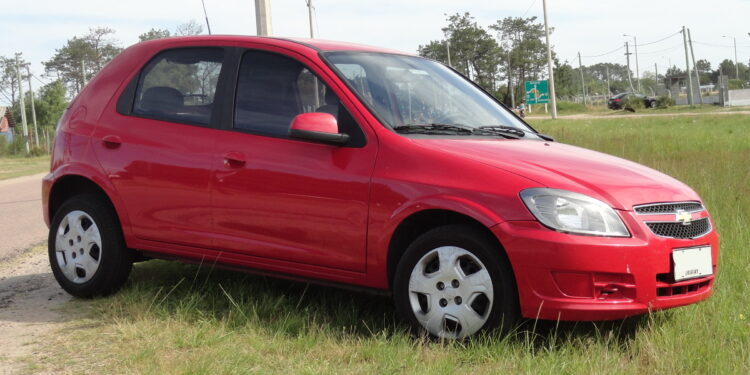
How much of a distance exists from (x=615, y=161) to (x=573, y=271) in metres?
1.06

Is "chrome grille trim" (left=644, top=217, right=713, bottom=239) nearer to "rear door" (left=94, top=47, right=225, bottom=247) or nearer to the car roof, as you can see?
the car roof

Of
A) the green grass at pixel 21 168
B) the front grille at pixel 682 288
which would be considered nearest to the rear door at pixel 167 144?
the front grille at pixel 682 288

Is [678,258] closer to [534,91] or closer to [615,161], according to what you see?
[615,161]

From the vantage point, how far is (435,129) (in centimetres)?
493

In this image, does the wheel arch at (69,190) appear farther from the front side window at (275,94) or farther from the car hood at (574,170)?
the car hood at (574,170)

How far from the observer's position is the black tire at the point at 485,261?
4.28 metres

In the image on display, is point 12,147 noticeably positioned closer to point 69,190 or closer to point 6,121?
point 69,190

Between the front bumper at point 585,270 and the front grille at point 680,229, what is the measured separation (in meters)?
0.05

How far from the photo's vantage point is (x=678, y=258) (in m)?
4.33

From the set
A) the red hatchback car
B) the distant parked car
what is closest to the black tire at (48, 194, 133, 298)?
the red hatchback car

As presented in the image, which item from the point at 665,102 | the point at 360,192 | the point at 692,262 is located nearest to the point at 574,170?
the point at 692,262

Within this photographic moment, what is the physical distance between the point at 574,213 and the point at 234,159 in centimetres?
193

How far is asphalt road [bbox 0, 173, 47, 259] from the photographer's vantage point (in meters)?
9.25

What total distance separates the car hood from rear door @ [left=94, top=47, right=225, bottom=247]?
1407mm
